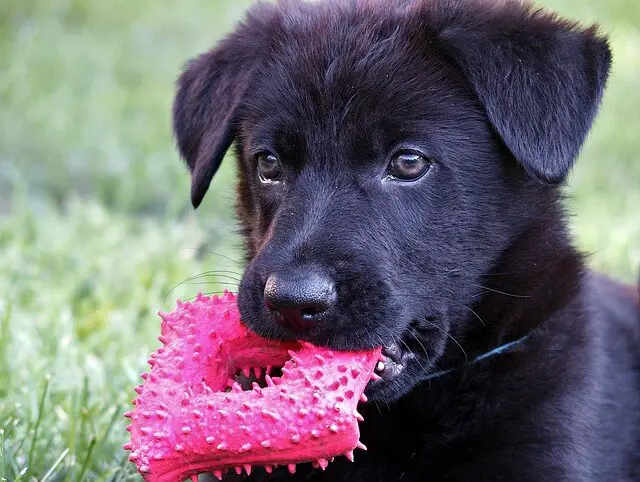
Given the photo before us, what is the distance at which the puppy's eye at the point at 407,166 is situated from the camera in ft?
8.78

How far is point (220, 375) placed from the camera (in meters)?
2.58

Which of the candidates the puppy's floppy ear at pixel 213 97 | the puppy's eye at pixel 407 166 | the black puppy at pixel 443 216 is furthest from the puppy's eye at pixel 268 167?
the puppy's eye at pixel 407 166

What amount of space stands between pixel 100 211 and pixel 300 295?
328 centimetres

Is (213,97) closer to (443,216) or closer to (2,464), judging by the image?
(443,216)

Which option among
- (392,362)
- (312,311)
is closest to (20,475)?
(312,311)

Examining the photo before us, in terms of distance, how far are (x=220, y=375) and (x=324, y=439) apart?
496mm

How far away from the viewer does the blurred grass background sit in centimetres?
329

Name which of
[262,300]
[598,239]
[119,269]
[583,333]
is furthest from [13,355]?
[598,239]

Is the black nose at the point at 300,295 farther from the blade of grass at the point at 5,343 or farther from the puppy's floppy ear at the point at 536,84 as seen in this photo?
the blade of grass at the point at 5,343

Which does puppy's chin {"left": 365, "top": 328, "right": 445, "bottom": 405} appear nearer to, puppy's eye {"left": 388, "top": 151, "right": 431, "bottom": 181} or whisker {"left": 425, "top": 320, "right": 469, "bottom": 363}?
whisker {"left": 425, "top": 320, "right": 469, "bottom": 363}

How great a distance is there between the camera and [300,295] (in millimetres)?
2330

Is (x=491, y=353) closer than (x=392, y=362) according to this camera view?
No

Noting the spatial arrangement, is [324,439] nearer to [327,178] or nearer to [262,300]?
[262,300]

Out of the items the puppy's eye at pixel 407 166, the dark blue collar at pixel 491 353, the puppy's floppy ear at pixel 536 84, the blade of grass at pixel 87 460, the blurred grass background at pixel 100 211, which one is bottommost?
the blurred grass background at pixel 100 211
